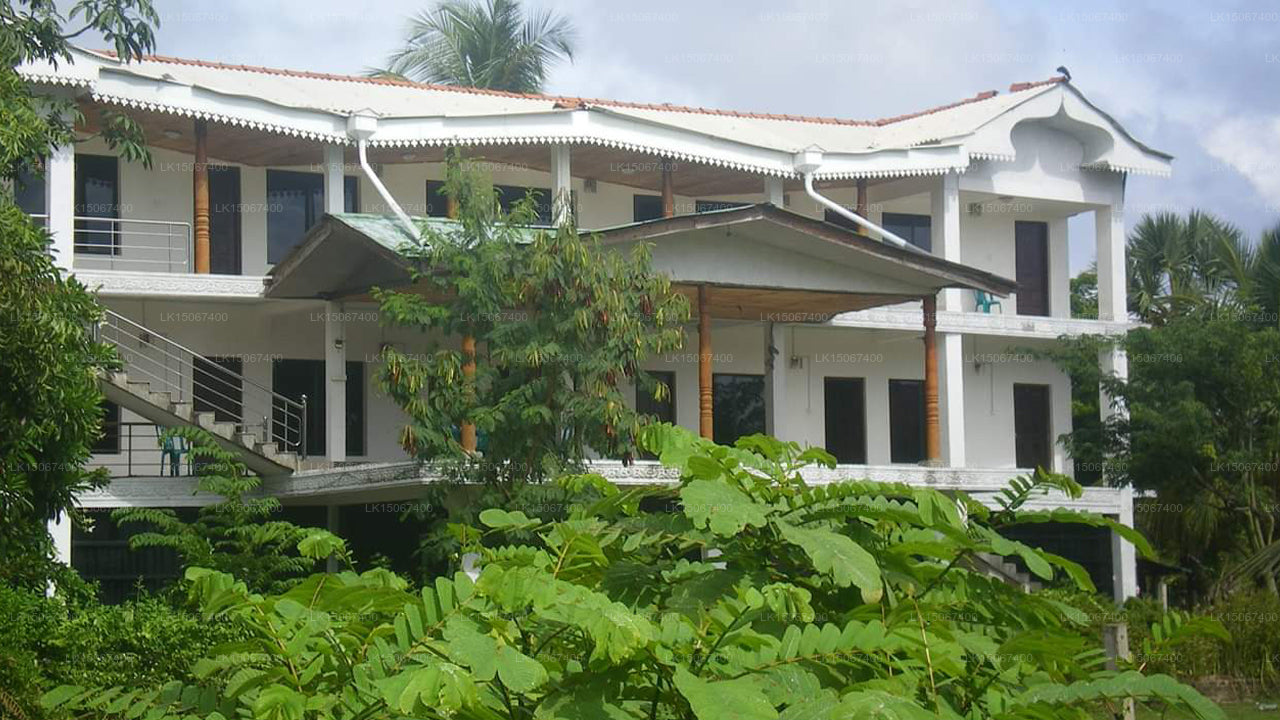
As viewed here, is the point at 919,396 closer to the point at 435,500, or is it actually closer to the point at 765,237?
the point at 765,237

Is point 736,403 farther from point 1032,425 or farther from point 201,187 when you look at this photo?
point 201,187

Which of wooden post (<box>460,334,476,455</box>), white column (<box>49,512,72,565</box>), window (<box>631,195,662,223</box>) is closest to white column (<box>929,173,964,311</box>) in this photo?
window (<box>631,195,662,223</box>)

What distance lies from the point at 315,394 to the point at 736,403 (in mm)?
7671

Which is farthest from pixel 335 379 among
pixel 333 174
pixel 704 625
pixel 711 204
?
pixel 704 625

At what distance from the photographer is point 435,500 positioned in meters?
18.5

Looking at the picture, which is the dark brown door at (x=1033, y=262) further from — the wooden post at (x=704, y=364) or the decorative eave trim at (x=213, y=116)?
the decorative eave trim at (x=213, y=116)

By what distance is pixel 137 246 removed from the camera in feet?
81.4

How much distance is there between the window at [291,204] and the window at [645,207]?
5.14 m

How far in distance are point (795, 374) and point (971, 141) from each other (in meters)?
5.23

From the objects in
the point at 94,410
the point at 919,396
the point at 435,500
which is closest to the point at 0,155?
the point at 94,410

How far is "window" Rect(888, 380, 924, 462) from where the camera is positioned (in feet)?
102

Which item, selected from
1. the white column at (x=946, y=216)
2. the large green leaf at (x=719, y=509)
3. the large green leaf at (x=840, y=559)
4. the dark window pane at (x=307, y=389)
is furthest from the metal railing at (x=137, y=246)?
the large green leaf at (x=840, y=559)

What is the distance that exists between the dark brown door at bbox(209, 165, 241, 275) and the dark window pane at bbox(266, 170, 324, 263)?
527 millimetres

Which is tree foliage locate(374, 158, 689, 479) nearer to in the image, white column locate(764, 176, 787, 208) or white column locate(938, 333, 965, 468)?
white column locate(764, 176, 787, 208)
